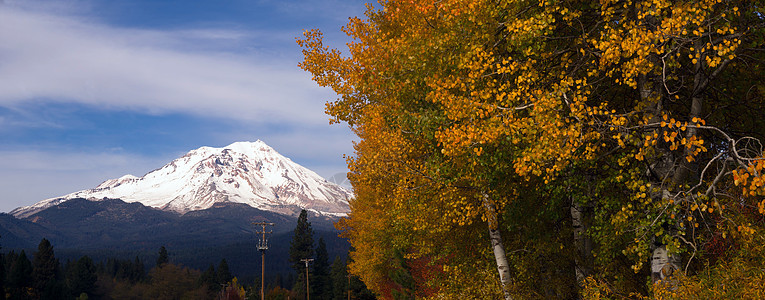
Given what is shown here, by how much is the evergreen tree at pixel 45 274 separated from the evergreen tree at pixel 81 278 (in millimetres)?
4309

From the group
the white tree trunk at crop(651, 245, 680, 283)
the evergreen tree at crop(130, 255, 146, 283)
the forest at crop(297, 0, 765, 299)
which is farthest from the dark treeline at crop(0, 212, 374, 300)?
Result: the white tree trunk at crop(651, 245, 680, 283)

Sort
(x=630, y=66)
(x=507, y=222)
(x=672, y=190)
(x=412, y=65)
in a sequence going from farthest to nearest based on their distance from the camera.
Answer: (x=507, y=222), (x=412, y=65), (x=672, y=190), (x=630, y=66)

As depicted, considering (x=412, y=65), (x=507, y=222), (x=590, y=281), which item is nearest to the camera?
(x=590, y=281)

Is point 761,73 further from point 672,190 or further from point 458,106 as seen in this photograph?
point 458,106

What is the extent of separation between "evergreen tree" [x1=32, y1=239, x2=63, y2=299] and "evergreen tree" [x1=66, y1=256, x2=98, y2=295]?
4.31 metres

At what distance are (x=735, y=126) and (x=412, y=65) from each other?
611 cm

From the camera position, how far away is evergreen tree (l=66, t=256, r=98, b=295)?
360 feet

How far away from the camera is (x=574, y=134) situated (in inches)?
260

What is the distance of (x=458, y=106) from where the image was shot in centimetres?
772

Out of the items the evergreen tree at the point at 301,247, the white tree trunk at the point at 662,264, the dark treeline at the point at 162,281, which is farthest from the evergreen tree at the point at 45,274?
the white tree trunk at the point at 662,264

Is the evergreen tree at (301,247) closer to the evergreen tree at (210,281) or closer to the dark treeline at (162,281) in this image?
the dark treeline at (162,281)

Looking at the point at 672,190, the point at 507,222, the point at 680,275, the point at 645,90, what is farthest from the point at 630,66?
the point at 507,222

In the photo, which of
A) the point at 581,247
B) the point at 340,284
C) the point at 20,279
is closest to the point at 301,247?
the point at 340,284

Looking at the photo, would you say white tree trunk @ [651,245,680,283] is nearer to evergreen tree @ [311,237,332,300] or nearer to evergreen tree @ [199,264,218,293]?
evergreen tree @ [311,237,332,300]
